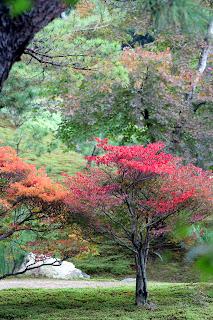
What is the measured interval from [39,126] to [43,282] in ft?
15.0

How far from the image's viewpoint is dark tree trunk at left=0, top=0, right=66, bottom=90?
215cm

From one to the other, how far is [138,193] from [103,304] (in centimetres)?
187

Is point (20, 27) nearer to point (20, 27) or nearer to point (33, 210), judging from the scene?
point (20, 27)

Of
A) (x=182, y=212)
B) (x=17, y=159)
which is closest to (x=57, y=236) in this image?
(x=17, y=159)

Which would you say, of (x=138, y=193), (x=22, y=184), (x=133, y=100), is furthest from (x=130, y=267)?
(x=22, y=184)

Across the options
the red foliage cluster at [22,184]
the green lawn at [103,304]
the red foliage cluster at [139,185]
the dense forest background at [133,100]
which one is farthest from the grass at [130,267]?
the red foliage cluster at [22,184]

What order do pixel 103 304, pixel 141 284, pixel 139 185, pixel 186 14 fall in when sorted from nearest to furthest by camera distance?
pixel 186 14
pixel 139 185
pixel 141 284
pixel 103 304

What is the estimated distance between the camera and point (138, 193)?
23.2 ft

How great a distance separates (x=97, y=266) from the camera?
489 inches

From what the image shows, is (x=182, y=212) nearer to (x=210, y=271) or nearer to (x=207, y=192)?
(x=207, y=192)

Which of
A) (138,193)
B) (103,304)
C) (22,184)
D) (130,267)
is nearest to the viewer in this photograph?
(22,184)

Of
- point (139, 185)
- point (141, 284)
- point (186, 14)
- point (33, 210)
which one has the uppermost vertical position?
point (139, 185)

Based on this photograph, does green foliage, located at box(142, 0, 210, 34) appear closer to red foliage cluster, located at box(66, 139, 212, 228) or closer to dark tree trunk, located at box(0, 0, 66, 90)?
dark tree trunk, located at box(0, 0, 66, 90)

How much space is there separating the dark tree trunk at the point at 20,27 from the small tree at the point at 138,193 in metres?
4.29
